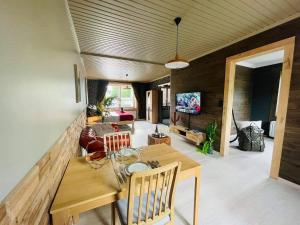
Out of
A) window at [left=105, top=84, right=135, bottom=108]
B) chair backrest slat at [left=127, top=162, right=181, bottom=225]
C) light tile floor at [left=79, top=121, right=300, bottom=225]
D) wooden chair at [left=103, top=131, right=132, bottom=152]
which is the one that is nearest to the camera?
chair backrest slat at [left=127, top=162, right=181, bottom=225]

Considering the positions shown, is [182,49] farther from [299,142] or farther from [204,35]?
[299,142]

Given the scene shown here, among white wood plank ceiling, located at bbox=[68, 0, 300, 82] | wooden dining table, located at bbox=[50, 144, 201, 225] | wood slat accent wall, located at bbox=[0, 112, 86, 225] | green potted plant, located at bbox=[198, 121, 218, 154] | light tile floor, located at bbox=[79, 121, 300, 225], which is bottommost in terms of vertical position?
light tile floor, located at bbox=[79, 121, 300, 225]

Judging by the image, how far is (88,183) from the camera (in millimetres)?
1086

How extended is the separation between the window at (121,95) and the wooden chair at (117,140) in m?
6.51

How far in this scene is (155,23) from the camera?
2.23m

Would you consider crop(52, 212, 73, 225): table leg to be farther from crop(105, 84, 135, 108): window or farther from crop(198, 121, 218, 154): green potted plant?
crop(105, 84, 135, 108): window

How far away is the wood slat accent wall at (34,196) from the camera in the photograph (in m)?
0.52

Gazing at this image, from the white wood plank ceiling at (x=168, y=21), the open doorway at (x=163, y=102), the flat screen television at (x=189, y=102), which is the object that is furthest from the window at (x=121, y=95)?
the white wood plank ceiling at (x=168, y=21)

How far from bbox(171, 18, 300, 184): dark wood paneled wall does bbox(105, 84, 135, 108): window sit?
14.1ft

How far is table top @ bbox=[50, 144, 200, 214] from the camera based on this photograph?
0.91 meters

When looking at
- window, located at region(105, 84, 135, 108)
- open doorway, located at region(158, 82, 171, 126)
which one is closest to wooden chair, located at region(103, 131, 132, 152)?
open doorway, located at region(158, 82, 171, 126)

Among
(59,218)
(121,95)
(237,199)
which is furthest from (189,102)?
(121,95)

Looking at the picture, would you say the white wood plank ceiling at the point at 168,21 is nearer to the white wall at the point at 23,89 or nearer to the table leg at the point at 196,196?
the white wall at the point at 23,89

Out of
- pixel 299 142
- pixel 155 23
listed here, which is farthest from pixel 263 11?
pixel 299 142
